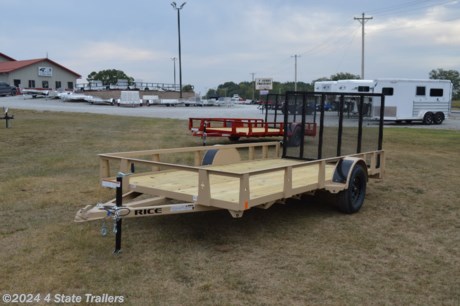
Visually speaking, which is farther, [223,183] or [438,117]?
[438,117]

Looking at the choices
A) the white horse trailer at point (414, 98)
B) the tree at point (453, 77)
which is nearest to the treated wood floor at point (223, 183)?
the white horse trailer at point (414, 98)

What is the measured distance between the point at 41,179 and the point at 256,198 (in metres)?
5.24

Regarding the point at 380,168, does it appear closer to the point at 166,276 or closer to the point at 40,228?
the point at 166,276

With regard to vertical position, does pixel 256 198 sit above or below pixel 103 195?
above

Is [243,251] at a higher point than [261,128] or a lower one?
lower

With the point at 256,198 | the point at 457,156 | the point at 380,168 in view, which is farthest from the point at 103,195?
the point at 457,156

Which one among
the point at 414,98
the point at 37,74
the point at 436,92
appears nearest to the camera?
the point at 414,98

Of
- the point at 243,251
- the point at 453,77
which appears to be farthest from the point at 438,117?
the point at 453,77

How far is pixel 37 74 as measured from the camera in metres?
67.2

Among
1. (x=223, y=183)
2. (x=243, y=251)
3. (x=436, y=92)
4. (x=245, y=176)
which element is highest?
Answer: (x=436, y=92)

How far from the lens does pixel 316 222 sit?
21.2 ft

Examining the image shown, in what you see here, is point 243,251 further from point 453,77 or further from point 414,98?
point 453,77

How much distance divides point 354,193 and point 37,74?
67738 millimetres

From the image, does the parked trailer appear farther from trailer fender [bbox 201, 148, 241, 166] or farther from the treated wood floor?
the treated wood floor
